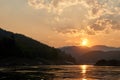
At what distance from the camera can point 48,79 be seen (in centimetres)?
7919

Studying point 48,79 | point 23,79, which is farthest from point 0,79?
point 48,79

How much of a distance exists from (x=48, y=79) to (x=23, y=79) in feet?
19.6

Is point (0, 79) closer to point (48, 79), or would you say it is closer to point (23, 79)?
point (23, 79)

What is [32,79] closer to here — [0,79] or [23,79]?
[23,79]

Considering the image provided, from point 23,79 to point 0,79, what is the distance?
5348 mm

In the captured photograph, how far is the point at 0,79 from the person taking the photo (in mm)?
75375

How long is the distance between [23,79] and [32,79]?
207cm

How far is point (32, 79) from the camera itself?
77.8 metres

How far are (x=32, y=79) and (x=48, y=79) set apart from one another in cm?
391

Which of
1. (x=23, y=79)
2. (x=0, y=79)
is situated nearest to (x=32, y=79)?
(x=23, y=79)

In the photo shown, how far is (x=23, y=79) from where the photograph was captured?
77.4 metres
